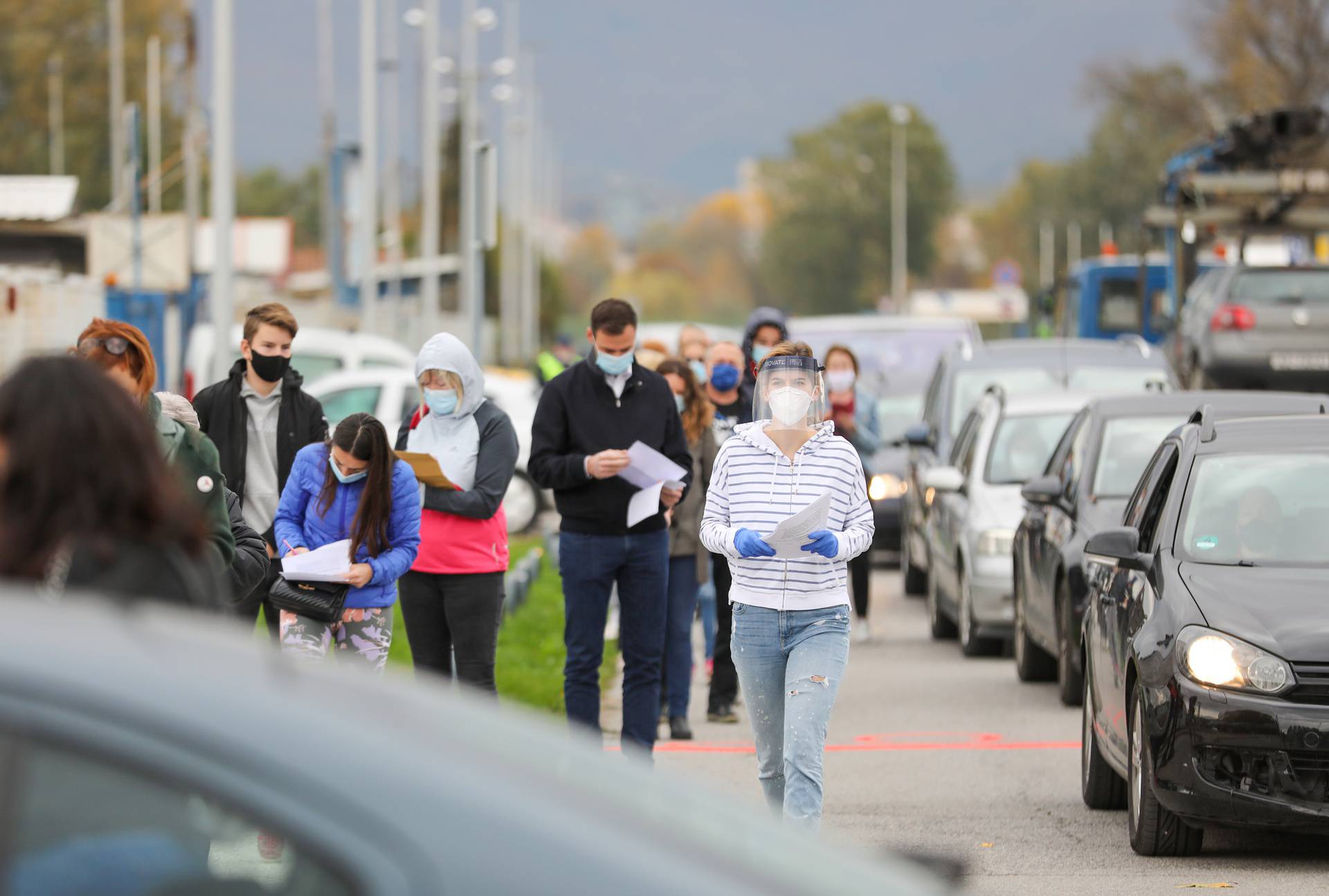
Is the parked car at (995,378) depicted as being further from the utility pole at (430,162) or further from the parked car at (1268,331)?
the utility pole at (430,162)

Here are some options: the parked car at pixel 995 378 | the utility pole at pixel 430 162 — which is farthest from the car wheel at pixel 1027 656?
the utility pole at pixel 430 162

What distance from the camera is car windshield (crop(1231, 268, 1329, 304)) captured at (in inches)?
835

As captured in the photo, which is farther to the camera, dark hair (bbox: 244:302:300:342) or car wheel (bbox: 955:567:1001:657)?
car wheel (bbox: 955:567:1001:657)

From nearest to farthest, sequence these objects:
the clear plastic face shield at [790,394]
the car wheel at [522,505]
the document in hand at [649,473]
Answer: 1. the clear plastic face shield at [790,394]
2. the document in hand at [649,473]
3. the car wheel at [522,505]

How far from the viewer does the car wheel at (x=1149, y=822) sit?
24.9ft

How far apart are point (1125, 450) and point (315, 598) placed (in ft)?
19.1

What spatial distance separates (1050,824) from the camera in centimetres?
844

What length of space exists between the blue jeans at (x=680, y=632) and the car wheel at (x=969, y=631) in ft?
12.4

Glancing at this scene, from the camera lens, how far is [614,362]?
859 centimetres

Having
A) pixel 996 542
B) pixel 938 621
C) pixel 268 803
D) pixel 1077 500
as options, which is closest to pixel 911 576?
→ pixel 938 621

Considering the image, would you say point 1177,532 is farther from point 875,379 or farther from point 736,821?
point 875,379

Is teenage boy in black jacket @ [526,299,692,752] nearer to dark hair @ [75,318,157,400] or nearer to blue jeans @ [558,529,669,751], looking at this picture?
blue jeans @ [558,529,669,751]

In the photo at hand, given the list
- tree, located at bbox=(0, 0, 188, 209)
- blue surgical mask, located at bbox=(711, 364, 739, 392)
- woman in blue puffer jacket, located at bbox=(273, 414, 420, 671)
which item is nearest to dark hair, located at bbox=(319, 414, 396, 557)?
woman in blue puffer jacket, located at bbox=(273, 414, 420, 671)

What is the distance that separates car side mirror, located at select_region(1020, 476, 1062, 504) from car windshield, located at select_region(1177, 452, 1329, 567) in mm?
3002
